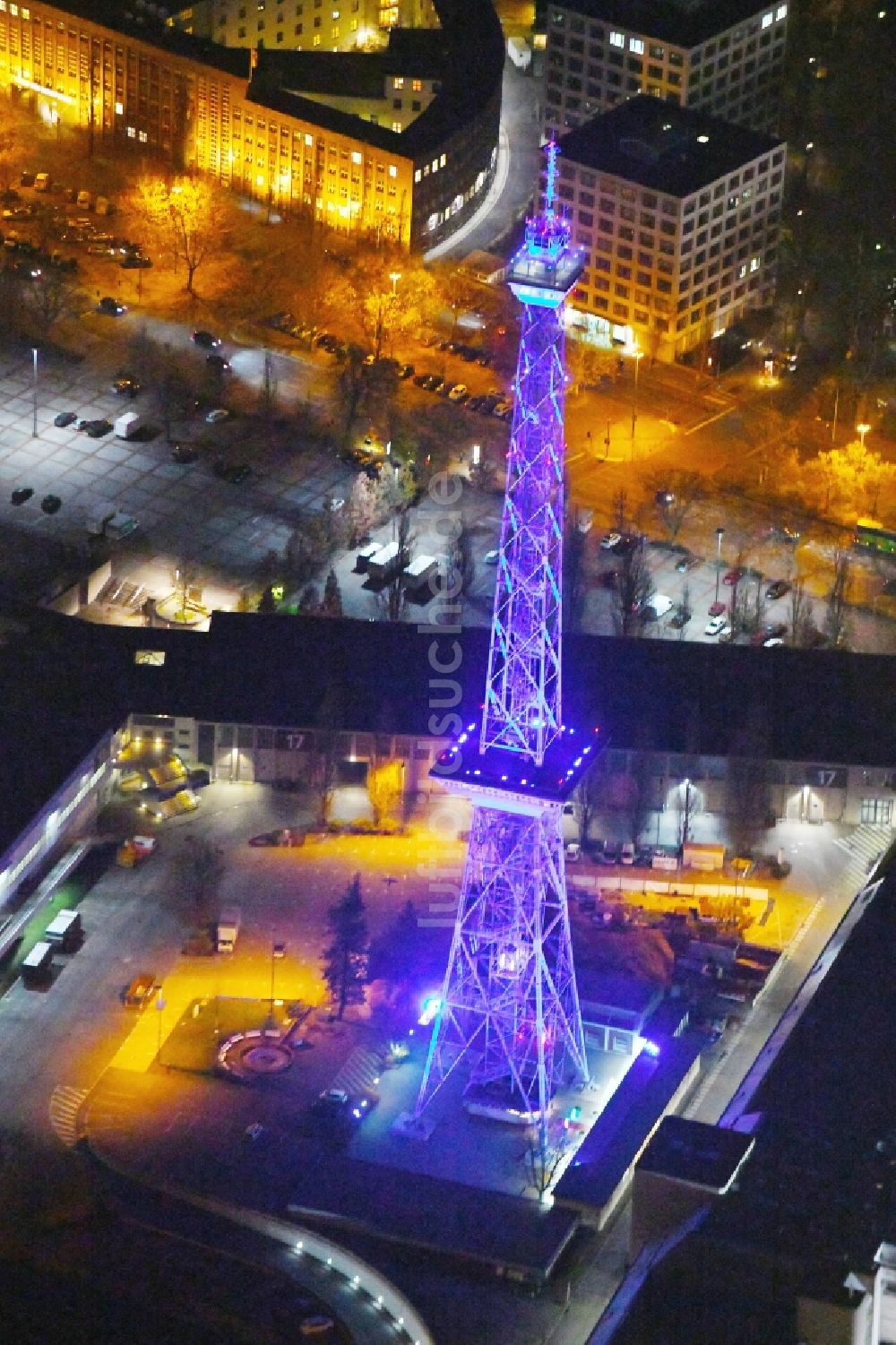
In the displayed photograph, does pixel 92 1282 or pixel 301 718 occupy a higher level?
pixel 301 718

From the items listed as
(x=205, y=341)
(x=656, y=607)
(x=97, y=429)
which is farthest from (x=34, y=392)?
(x=656, y=607)

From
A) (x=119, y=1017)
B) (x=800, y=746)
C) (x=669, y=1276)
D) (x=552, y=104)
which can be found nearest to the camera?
(x=669, y=1276)

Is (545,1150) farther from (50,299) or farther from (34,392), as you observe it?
(50,299)

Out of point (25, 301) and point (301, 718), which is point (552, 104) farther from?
point (301, 718)

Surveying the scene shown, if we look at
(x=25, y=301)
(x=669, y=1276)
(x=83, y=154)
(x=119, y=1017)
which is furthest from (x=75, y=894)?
(x=83, y=154)

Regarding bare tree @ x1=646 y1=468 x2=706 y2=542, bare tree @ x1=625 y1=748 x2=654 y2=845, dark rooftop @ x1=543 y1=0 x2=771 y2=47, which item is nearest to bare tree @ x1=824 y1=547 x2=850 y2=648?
bare tree @ x1=646 y1=468 x2=706 y2=542

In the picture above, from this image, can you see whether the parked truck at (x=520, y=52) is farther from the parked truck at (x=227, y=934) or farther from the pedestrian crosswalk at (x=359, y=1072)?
the pedestrian crosswalk at (x=359, y=1072)
